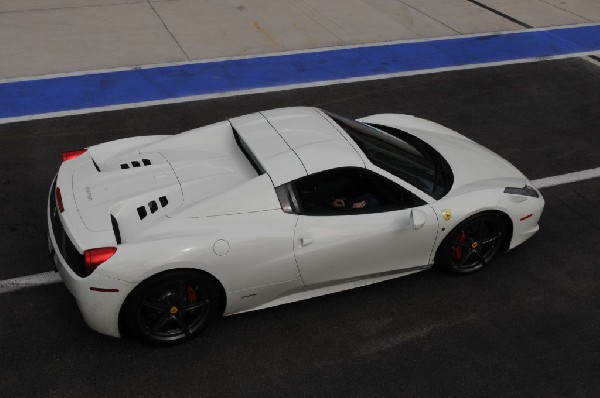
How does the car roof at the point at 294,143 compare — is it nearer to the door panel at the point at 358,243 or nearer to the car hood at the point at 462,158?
the door panel at the point at 358,243

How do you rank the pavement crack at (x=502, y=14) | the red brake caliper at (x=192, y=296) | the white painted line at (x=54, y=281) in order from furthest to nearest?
the pavement crack at (x=502, y=14)
the white painted line at (x=54, y=281)
the red brake caliper at (x=192, y=296)

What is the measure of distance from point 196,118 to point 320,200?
162 inches

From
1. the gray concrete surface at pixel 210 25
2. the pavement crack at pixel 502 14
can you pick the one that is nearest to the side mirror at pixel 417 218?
the gray concrete surface at pixel 210 25

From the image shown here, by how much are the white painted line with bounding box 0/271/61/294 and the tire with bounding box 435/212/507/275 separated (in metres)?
3.45

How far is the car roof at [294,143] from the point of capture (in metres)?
5.52

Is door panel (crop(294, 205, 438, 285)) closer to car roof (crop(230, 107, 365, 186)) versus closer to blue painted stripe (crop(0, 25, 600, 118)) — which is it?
car roof (crop(230, 107, 365, 186))

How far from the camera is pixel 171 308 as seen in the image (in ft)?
17.2

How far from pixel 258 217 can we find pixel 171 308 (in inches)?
37.9

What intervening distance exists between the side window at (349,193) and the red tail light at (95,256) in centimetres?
151

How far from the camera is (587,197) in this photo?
25.5 feet

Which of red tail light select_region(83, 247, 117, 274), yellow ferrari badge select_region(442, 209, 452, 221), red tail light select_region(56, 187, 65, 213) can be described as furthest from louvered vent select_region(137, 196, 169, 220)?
yellow ferrari badge select_region(442, 209, 452, 221)

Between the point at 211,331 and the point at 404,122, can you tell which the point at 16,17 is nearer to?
the point at 404,122

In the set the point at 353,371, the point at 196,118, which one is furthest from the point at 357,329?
the point at 196,118

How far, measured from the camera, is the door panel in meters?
5.45
